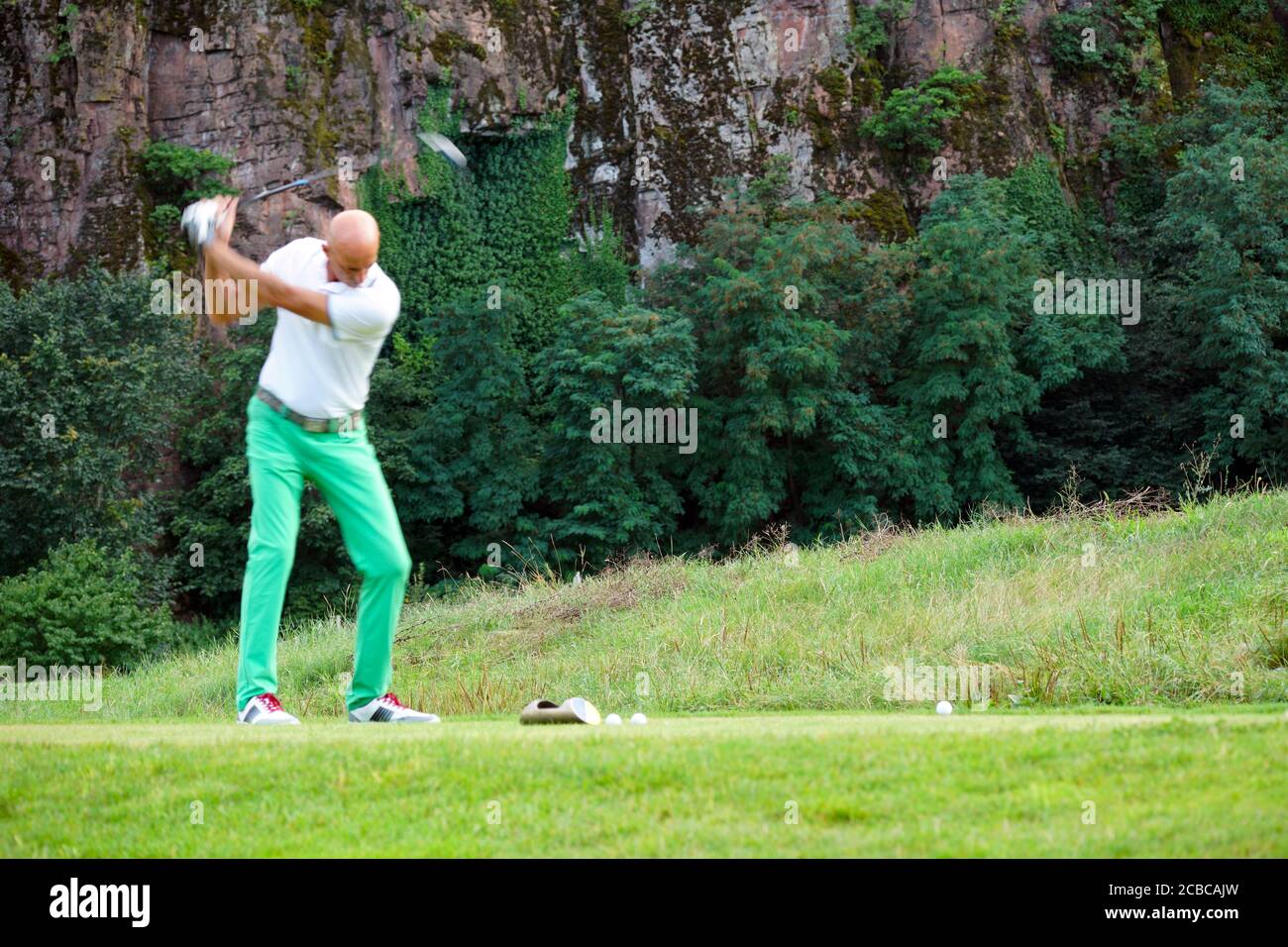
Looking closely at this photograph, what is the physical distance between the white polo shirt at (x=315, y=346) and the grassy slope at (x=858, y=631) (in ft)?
18.0

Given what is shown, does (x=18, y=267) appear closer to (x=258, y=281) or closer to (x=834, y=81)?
(x=834, y=81)

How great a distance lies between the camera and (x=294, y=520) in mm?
7949

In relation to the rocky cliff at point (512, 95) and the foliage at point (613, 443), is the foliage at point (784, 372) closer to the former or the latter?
the foliage at point (613, 443)

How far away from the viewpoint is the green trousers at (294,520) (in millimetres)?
7832

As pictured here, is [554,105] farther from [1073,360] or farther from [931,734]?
[931,734]

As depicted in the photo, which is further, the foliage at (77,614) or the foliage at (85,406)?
the foliage at (85,406)

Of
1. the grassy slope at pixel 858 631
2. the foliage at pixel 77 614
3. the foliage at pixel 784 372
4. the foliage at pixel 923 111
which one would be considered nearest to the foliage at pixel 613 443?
the foliage at pixel 784 372

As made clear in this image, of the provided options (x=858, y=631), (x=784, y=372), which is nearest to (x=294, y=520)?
(x=858, y=631)

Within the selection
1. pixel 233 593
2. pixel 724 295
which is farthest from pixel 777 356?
pixel 233 593

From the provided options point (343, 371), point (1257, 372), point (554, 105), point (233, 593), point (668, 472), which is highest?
point (554, 105)

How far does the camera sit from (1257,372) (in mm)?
41406

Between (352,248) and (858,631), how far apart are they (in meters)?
11.4

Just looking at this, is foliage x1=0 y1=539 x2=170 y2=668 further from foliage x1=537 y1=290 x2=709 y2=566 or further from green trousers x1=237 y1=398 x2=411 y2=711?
green trousers x1=237 y1=398 x2=411 y2=711
